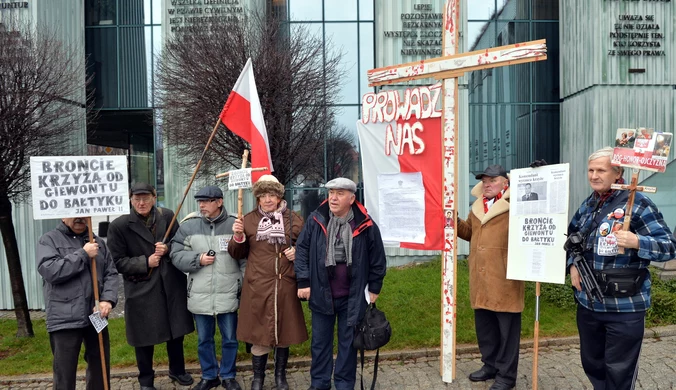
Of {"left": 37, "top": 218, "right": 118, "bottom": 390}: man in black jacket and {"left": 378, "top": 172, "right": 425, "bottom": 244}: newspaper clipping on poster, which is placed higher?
{"left": 378, "top": 172, "right": 425, "bottom": 244}: newspaper clipping on poster

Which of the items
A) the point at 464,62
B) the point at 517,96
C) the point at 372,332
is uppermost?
the point at 517,96

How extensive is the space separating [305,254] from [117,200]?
1609 mm

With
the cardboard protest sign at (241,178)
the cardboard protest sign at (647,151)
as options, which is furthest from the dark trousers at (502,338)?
the cardboard protest sign at (241,178)

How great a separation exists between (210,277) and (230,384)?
3.20 feet

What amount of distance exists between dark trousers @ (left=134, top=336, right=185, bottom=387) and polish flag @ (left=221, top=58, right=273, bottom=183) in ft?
5.91

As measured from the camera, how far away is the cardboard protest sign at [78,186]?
14.1 feet

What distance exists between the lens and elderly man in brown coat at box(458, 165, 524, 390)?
4770mm

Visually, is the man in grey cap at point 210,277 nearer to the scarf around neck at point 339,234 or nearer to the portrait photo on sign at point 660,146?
the scarf around neck at point 339,234

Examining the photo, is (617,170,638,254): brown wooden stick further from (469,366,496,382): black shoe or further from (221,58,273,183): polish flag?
(221,58,273,183): polish flag

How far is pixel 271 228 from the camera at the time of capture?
4.77 metres

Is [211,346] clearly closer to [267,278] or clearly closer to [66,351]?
[267,278]

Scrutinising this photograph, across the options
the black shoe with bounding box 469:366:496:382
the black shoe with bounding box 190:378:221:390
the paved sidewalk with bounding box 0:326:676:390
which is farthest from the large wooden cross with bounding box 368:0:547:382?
the black shoe with bounding box 190:378:221:390

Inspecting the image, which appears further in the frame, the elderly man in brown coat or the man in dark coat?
the man in dark coat

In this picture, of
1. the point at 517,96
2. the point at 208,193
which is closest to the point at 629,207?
the point at 208,193
